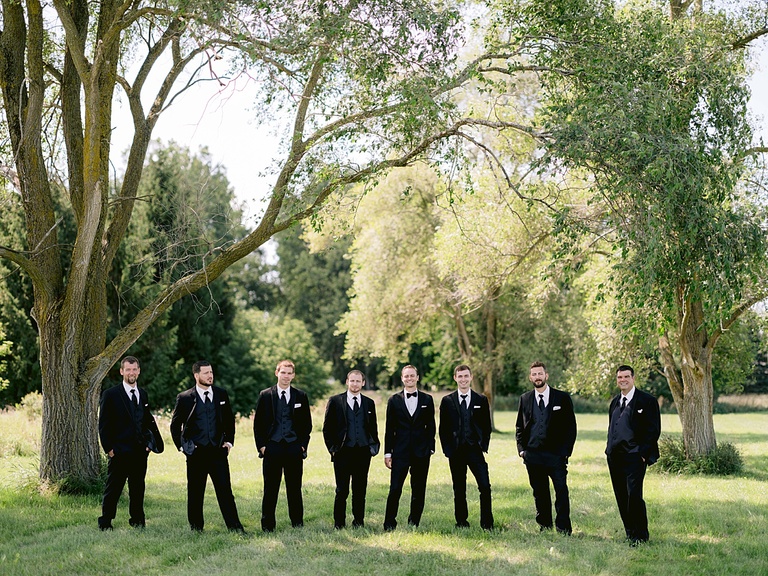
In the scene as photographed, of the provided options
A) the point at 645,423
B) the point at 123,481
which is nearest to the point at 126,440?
the point at 123,481

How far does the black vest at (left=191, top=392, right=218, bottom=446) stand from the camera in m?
8.91

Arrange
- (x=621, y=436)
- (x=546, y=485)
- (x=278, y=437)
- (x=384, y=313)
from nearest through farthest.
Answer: (x=621, y=436)
(x=278, y=437)
(x=546, y=485)
(x=384, y=313)

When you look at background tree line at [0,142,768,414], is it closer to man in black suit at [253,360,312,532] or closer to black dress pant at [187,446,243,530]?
man in black suit at [253,360,312,532]

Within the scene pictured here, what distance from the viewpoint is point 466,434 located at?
29.5 feet

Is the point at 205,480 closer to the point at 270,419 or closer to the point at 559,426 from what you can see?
the point at 270,419

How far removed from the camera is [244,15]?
383 inches

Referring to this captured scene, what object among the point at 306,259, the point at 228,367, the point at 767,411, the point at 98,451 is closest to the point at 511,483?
the point at 98,451

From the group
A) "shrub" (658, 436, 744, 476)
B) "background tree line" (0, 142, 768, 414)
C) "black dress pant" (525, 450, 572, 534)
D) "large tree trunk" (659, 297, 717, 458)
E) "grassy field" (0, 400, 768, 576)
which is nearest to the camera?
"grassy field" (0, 400, 768, 576)

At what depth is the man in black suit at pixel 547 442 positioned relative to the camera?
8867mm

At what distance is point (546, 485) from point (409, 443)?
5.49ft

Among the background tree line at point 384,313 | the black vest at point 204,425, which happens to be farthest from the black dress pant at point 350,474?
the background tree line at point 384,313

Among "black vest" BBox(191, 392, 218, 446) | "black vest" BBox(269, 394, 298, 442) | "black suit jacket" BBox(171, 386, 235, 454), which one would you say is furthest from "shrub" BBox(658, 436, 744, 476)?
"black vest" BBox(191, 392, 218, 446)

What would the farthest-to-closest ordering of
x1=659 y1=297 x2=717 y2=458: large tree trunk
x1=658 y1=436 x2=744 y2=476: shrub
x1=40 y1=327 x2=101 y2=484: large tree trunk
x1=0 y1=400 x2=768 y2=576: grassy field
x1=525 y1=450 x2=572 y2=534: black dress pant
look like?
1. x1=659 y1=297 x2=717 y2=458: large tree trunk
2. x1=658 y1=436 x2=744 y2=476: shrub
3. x1=40 y1=327 x2=101 y2=484: large tree trunk
4. x1=525 y1=450 x2=572 y2=534: black dress pant
5. x1=0 y1=400 x2=768 y2=576: grassy field

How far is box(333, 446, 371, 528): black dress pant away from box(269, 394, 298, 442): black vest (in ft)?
1.86
